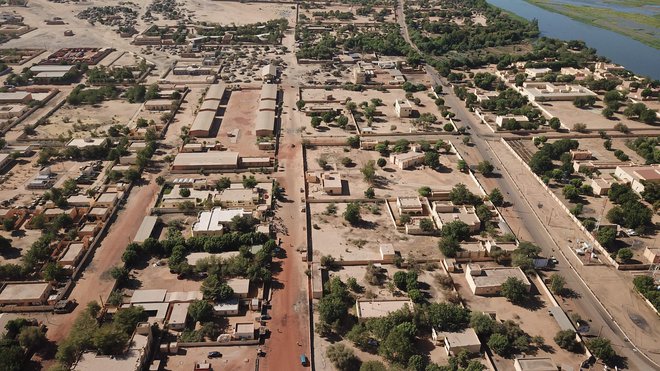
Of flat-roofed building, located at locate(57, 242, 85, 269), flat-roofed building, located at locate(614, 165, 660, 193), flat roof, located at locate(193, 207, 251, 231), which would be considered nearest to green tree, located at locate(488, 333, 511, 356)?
flat roof, located at locate(193, 207, 251, 231)

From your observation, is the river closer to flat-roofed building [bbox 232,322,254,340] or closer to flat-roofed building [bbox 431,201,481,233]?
flat-roofed building [bbox 431,201,481,233]

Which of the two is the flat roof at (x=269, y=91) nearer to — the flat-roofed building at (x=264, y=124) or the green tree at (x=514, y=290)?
the flat-roofed building at (x=264, y=124)

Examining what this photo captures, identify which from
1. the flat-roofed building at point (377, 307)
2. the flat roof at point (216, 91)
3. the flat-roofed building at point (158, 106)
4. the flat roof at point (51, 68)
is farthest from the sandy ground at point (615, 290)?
the flat roof at point (51, 68)

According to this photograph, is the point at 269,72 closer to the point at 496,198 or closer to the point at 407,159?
the point at 407,159

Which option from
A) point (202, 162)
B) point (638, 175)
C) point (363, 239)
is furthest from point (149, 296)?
point (638, 175)

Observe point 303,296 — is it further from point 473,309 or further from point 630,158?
point 630,158

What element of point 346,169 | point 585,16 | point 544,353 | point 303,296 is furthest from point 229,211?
point 585,16

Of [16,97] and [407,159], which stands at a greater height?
[407,159]
